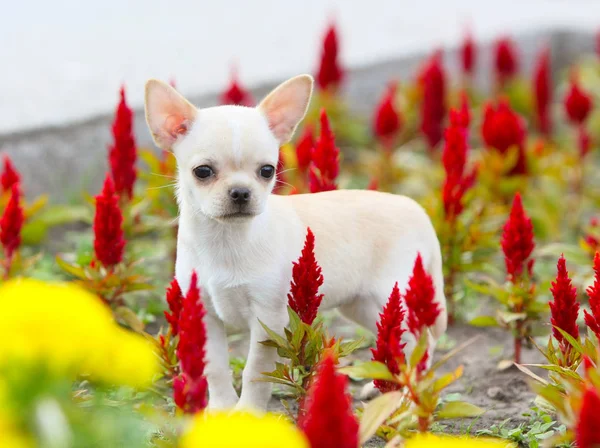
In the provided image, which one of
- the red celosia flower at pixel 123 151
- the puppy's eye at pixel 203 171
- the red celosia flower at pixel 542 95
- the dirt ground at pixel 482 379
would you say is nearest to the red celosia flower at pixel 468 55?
the red celosia flower at pixel 542 95

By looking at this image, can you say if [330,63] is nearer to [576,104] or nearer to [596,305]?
[576,104]

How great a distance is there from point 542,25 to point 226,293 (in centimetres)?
770

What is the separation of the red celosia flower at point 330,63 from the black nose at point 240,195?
3632 millimetres

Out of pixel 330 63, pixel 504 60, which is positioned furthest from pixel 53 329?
pixel 504 60

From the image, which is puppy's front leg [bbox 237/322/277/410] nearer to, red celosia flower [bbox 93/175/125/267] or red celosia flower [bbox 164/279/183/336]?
red celosia flower [bbox 164/279/183/336]

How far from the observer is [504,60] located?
7.38 metres

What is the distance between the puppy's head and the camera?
2.82m

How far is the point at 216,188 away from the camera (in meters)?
2.82

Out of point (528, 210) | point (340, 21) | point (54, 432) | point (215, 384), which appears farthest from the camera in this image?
point (340, 21)

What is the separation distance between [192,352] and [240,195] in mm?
780

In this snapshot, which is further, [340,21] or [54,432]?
[340,21]

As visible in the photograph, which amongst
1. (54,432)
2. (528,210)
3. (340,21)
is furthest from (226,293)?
(340,21)

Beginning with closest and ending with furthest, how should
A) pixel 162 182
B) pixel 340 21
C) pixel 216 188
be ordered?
pixel 216 188
pixel 162 182
pixel 340 21

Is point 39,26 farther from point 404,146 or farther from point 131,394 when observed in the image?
point 131,394
